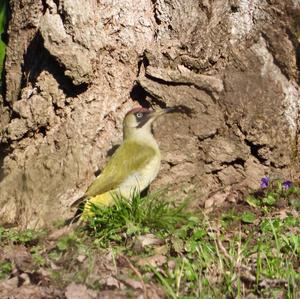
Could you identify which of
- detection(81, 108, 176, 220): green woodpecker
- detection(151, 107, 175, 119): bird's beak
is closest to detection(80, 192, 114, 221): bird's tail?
detection(81, 108, 176, 220): green woodpecker

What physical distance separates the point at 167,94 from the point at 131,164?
75 cm

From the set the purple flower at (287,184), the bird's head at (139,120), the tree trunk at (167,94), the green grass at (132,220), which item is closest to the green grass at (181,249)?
the green grass at (132,220)

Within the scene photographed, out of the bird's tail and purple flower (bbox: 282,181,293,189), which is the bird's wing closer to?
the bird's tail

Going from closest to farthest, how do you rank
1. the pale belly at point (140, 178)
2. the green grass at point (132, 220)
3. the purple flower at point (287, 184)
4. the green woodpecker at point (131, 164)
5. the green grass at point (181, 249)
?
the green grass at point (181, 249) < the green grass at point (132, 220) < the green woodpecker at point (131, 164) < the pale belly at point (140, 178) < the purple flower at point (287, 184)

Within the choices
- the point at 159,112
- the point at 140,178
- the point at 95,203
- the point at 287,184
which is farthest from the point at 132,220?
the point at 287,184

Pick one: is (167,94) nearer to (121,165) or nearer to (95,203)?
(121,165)

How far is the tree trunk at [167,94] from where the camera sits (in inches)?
308

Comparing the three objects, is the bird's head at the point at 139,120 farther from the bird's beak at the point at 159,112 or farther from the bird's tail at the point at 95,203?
the bird's tail at the point at 95,203

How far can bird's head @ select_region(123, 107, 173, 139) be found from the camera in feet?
24.9

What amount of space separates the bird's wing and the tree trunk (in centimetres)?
35

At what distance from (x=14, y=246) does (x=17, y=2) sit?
9.21ft

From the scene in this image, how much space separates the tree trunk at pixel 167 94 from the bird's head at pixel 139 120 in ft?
0.68

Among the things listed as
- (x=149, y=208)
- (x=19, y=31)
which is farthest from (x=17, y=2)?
(x=149, y=208)

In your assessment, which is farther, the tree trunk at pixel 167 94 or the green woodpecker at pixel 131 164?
the tree trunk at pixel 167 94
